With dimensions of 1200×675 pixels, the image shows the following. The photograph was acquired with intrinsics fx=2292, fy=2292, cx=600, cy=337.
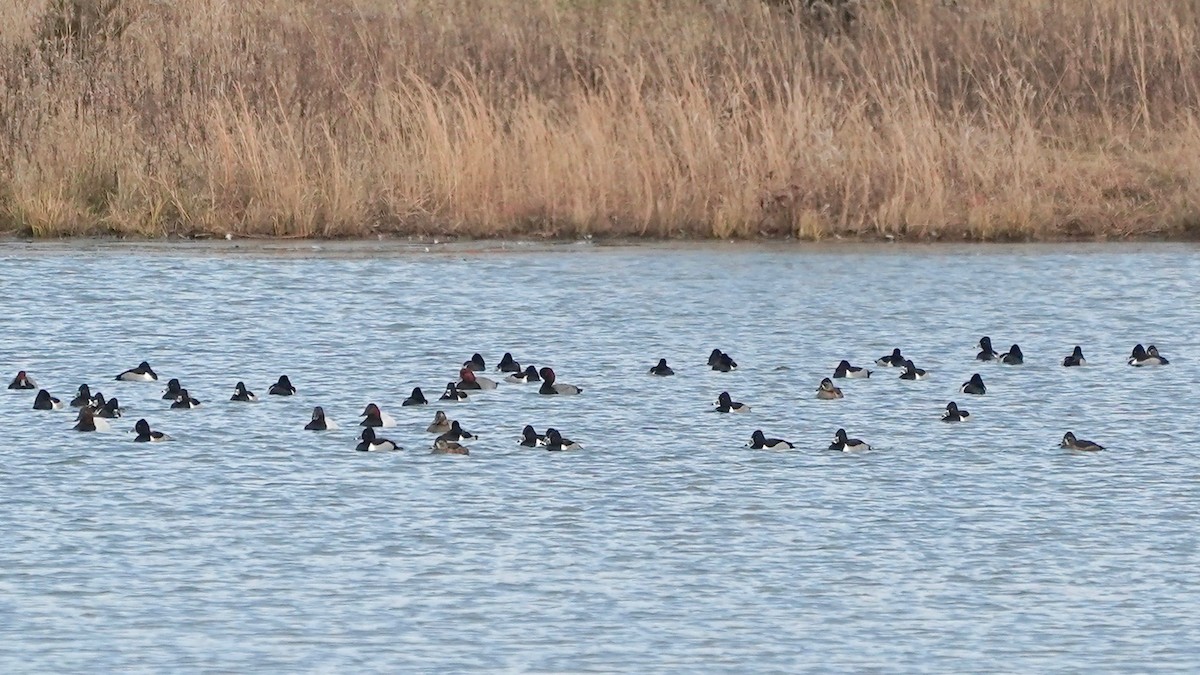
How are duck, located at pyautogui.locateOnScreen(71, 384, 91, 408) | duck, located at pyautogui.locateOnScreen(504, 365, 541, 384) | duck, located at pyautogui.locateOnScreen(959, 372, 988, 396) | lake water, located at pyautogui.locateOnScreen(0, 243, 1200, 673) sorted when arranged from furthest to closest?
duck, located at pyautogui.locateOnScreen(504, 365, 541, 384) < duck, located at pyautogui.locateOnScreen(959, 372, 988, 396) < duck, located at pyautogui.locateOnScreen(71, 384, 91, 408) < lake water, located at pyautogui.locateOnScreen(0, 243, 1200, 673)

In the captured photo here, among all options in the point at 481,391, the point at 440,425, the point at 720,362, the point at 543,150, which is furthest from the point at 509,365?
the point at 543,150

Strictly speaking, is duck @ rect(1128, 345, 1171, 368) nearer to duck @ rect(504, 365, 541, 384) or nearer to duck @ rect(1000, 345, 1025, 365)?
duck @ rect(1000, 345, 1025, 365)

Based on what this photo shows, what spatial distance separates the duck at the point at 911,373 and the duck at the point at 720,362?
1034 mm

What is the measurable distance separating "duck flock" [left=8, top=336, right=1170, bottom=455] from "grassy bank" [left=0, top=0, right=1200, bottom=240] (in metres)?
5.03

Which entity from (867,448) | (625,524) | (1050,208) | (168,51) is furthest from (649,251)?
(625,524)

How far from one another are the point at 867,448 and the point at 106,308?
6.73m

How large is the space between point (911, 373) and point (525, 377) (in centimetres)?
227

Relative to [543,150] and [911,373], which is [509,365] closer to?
[911,373]

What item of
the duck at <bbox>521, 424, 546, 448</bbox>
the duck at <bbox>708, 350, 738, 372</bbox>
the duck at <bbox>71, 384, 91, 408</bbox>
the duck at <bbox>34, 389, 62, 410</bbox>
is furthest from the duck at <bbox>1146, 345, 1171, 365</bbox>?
the duck at <bbox>34, 389, 62, 410</bbox>

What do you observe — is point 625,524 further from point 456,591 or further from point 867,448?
point 867,448

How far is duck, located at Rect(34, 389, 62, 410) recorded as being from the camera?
481 inches

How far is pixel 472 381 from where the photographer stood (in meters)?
12.9

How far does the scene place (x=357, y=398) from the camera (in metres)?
13.0

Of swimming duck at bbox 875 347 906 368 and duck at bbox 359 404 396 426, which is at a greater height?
swimming duck at bbox 875 347 906 368
